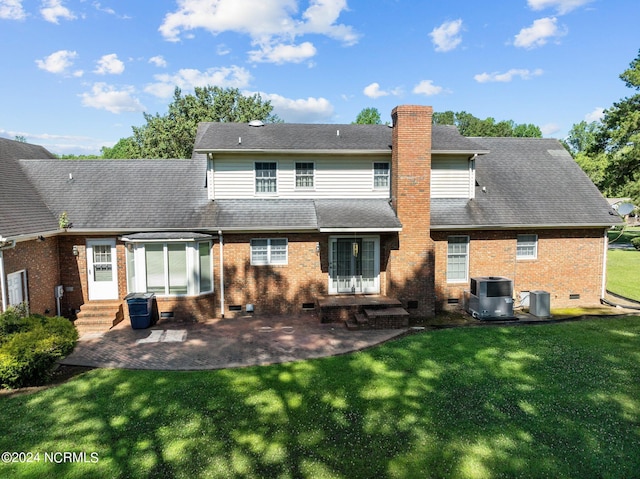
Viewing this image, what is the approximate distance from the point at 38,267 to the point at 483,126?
A: 69.9 m

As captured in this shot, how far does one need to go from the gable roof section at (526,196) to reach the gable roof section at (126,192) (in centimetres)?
908

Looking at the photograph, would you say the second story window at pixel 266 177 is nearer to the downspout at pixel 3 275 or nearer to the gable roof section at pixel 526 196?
the gable roof section at pixel 526 196

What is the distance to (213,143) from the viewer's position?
14.5 meters

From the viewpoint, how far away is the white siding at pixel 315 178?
582 inches

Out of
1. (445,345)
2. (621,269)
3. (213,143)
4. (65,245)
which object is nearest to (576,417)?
(445,345)

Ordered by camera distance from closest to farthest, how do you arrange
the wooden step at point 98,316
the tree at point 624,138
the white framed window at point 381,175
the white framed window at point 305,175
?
the wooden step at point 98,316 → the white framed window at point 305,175 → the white framed window at point 381,175 → the tree at point 624,138

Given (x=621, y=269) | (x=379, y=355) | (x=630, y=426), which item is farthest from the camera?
(x=621, y=269)

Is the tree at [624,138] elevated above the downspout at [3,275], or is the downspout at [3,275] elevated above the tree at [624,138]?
the tree at [624,138]

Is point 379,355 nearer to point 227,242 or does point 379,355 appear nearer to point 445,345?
point 445,345

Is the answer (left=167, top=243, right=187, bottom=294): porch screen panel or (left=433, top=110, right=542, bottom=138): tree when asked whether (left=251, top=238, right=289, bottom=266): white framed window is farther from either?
(left=433, top=110, right=542, bottom=138): tree

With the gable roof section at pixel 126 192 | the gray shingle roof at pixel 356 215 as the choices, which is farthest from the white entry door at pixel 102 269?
the gray shingle roof at pixel 356 215

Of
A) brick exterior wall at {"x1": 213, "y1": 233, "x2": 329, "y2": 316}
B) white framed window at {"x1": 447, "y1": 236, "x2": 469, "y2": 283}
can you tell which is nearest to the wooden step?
brick exterior wall at {"x1": 213, "y1": 233, "x2": 329, "y2": 316}

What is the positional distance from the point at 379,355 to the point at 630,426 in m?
5.04

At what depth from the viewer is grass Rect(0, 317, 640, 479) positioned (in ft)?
19.0
